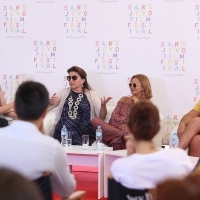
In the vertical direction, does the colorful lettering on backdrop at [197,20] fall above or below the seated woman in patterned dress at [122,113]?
above

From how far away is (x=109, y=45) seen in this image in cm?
638

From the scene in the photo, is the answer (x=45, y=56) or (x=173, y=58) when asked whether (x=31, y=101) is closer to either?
(x=173, y=58)

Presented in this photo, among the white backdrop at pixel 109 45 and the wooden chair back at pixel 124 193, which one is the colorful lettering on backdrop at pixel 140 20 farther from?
the wooden chair back at pixel 124 193

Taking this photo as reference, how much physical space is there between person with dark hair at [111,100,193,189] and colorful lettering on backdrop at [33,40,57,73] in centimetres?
441

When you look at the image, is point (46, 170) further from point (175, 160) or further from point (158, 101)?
point (158, 101)

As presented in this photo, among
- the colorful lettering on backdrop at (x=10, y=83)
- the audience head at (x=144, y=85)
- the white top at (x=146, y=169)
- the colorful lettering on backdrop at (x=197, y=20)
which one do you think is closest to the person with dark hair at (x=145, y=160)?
the white top at (x=146, y=169)

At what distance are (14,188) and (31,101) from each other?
1.43m

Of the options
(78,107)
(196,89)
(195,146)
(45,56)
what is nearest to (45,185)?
(195,146)

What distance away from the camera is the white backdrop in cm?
610

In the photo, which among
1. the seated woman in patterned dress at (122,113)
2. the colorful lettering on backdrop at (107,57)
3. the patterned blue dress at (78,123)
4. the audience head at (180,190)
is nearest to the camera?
the audience head at (180,190)

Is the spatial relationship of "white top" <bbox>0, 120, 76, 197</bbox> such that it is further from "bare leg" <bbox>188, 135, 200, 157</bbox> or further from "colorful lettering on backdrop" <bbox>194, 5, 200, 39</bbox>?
"colorful lettering on backdrop" <bbox>194, 5, 200, 39</bbox>

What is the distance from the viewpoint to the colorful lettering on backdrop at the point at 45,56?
21.8 feet

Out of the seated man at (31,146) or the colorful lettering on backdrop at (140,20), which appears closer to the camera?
the seated man at (31,146)

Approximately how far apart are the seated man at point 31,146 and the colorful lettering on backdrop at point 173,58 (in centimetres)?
397
